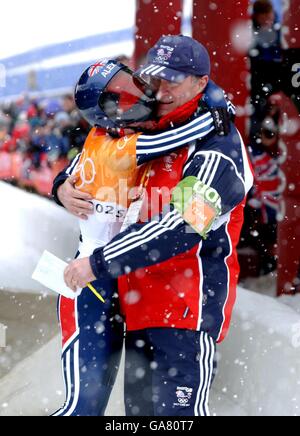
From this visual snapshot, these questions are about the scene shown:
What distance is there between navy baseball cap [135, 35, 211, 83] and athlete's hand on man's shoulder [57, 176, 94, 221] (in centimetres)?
46

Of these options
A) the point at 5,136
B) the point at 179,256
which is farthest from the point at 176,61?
the point at 5,136

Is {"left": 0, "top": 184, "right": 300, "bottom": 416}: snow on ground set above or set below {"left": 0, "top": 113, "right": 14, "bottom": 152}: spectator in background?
above

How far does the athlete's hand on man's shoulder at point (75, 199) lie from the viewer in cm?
292

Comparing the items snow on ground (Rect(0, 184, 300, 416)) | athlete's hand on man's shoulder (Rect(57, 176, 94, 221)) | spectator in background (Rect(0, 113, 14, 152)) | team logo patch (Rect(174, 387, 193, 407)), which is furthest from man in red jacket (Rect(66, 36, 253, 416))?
spectator in background (Rect(0, 113, 14, 152))

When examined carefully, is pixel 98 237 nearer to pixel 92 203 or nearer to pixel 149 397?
pixel 92 203

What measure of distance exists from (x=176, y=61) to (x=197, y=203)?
506 mm

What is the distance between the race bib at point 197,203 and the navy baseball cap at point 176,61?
38 cm

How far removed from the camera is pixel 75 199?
2.94 meters

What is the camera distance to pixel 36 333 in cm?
471

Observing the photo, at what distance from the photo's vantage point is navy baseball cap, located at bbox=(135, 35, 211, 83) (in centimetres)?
276

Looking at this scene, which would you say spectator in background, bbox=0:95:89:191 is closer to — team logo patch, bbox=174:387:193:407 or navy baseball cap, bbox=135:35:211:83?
navy baseball cap, bbox=135:35:211:83

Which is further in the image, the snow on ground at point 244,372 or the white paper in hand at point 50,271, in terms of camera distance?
the snow on ground at point 244,372

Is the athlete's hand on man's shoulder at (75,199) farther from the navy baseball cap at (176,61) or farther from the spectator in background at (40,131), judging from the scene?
the spectator in background at (40,131)

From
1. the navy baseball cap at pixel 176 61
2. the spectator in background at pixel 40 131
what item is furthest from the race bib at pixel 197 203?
the spectator in background at pixel 40 131
